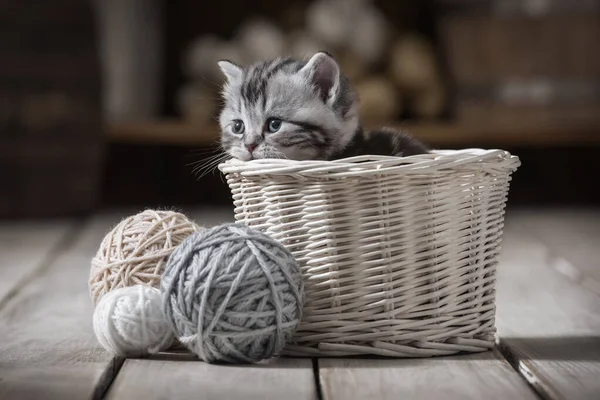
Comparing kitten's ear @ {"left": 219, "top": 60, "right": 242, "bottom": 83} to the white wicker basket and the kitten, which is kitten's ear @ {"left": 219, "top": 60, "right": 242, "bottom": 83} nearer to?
the kitten

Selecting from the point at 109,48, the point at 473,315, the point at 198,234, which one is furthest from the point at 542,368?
the point at 109,48

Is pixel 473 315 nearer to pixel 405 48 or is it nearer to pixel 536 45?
pixel 536 45

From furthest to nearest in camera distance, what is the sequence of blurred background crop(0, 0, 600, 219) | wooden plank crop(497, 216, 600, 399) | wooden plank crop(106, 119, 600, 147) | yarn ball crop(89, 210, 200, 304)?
1. wooden plank crop(106, 119, 600, 147)
2. blurred background crop(0, 0, 600, 219)
3. yarn ball crop(89, 210, 200, 304)
4. wooden plank crop(497, 216, 600, 399)

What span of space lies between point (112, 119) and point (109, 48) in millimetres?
435

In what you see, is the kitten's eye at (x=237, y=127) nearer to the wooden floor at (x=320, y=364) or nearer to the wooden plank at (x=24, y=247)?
the wooden floor at (x=320, y=364)

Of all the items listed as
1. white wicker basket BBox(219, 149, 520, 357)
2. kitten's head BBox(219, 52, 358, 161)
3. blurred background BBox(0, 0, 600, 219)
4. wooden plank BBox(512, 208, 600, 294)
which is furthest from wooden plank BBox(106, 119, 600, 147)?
white wicker basket BBox(219, 149, 520, 357)

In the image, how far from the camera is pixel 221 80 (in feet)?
12.9

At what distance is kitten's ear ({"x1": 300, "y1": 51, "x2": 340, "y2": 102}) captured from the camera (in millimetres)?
1634

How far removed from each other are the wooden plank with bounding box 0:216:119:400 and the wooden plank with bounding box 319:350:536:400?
36 centimetres

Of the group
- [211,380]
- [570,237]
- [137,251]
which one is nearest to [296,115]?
[137,251]

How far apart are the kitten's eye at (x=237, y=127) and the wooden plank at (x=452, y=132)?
1.91 metres

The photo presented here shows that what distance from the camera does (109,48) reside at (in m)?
4.08

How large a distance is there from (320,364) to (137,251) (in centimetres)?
38

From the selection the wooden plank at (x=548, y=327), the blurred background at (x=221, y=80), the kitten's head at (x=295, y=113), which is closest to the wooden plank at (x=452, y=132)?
the blurred background at (x=221, y=80)
